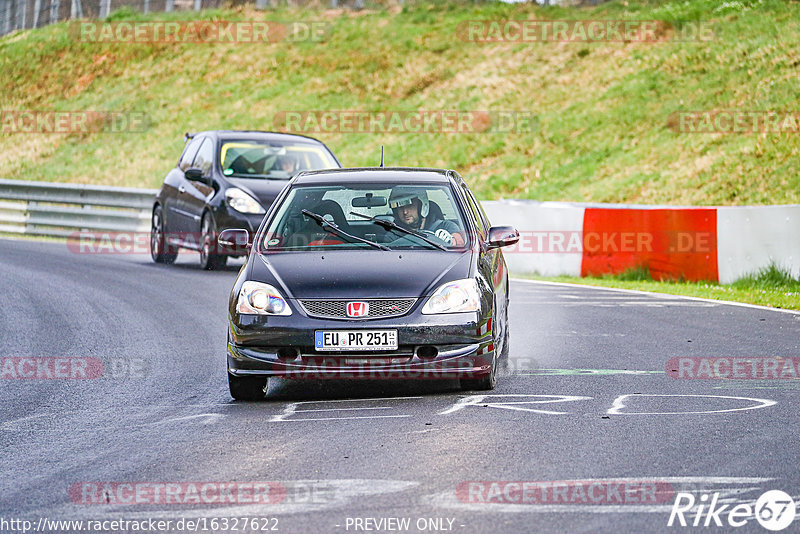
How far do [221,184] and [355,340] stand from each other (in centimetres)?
955

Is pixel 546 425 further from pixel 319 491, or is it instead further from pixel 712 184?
pixel 712 184

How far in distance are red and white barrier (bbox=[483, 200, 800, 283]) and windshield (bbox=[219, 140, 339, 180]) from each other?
3.20m

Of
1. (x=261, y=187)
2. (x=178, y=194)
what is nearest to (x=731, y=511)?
(x=261, y=187)

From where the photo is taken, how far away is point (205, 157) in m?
18.3

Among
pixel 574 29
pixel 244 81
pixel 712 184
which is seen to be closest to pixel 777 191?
pixel 712 184

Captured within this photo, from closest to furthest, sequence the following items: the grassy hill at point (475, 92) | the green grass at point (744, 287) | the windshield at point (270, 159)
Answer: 1. the green grass at point (744, 287)
2. the windshield at point (270, 159)
3. the grassy hill at point (475, 92)

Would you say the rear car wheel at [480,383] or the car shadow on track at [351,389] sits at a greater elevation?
the rear car wheel at [480,383]

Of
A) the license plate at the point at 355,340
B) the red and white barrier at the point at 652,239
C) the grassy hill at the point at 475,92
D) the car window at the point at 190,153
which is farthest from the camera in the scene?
the grassy hill at the point at 475,92

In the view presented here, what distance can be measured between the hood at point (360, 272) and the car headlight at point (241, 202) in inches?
315

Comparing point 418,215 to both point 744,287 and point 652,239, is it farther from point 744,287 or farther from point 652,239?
point 652,239

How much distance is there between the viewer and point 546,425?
741 cm

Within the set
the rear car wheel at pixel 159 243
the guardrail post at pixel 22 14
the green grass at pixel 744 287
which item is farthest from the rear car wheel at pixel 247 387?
the guardrail post at pixel 22 14

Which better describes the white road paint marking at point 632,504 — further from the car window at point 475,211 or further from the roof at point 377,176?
the roof at point 377,176

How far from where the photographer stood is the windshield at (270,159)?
17.9 metres
